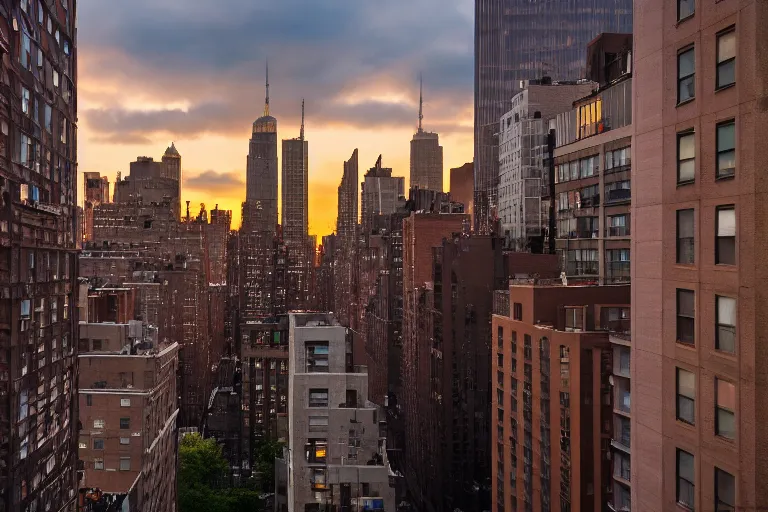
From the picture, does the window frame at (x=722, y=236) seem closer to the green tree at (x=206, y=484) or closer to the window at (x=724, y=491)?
the window at (x=724, y=491)

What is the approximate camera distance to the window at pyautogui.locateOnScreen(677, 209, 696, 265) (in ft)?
60.4

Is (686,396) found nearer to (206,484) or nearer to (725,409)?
(725,409)

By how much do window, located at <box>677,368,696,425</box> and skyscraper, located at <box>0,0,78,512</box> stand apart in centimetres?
2093

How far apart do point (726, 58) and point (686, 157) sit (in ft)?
8.42

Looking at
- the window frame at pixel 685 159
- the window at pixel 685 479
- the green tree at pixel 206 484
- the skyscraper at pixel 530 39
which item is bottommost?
the green tree at pixel 206 484

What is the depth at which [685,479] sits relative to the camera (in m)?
18.7

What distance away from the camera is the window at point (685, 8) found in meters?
18.6

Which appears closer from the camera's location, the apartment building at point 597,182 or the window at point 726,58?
the window at point 726,58

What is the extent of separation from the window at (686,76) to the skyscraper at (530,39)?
115486 millimetres

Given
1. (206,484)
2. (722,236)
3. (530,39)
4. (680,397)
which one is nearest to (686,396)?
(680,397)

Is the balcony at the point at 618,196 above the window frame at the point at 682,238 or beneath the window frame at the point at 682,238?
above

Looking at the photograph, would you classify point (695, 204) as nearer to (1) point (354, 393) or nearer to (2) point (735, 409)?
(2) point (735, 409)

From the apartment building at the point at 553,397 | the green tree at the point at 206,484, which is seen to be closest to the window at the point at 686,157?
the apartment building at the point at 553,397

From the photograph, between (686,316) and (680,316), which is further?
(680,316)
